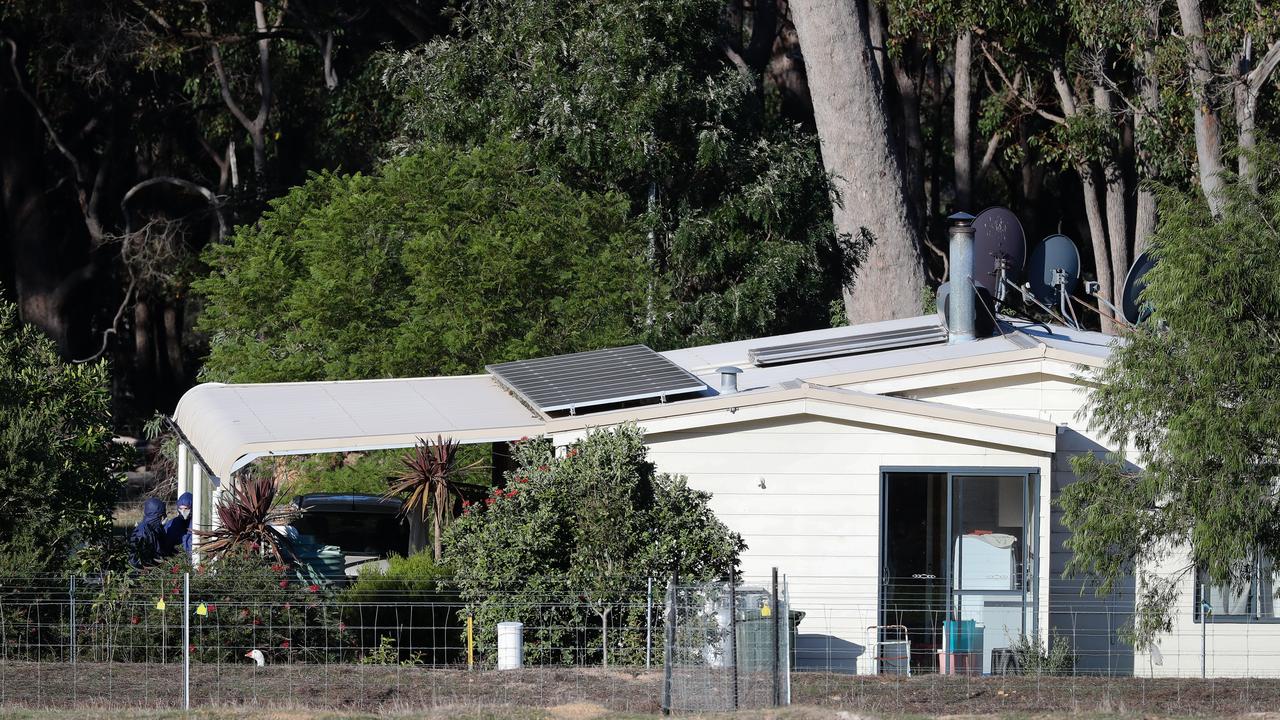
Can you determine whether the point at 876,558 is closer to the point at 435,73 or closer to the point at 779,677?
the point at 779,677

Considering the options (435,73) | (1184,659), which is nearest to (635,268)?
(435,73)

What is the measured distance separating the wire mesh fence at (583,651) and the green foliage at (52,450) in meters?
0.68

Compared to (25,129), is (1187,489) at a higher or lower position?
lower

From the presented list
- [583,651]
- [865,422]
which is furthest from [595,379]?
[583,651]

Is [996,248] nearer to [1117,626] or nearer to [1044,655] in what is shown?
[1117,626]

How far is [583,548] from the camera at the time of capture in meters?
13.0

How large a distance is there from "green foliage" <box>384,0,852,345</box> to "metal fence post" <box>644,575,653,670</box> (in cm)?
1195

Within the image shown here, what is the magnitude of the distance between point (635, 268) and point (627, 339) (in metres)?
1.44

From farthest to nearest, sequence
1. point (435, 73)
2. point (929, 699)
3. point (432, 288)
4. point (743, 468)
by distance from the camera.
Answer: point (435, 73) < point (432, 288) < point (743, 468) < point (929, 699)

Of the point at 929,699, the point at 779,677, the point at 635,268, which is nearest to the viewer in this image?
the point at 779,677

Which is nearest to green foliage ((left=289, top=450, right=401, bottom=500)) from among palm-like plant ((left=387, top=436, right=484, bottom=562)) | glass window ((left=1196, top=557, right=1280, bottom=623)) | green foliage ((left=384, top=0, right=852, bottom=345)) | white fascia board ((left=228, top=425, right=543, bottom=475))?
green foliage ((left=384, top=0, right=852, bottom=345))

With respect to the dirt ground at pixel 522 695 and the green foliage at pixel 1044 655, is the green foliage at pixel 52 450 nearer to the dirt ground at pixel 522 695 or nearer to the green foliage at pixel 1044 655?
the dirt ground at pixel 522 695

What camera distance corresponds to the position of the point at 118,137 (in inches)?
1596

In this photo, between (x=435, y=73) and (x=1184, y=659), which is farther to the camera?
(x=435, y=73)
